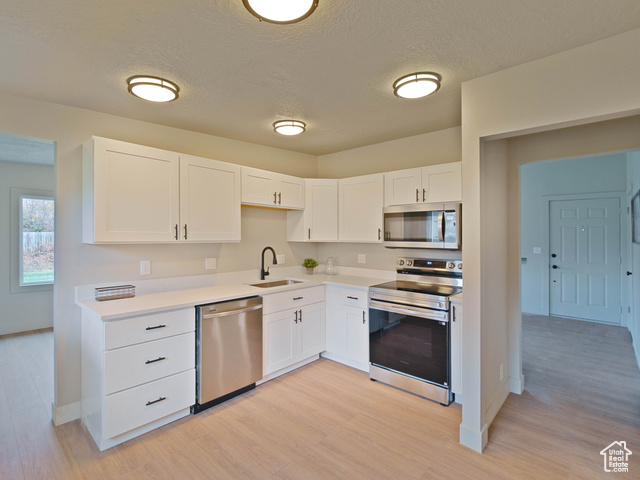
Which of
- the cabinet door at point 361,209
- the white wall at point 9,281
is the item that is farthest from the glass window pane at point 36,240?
the cabinet door at point 361,209

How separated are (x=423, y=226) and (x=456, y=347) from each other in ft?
3.76

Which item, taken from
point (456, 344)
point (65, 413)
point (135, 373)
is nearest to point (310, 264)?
point (456, 344)

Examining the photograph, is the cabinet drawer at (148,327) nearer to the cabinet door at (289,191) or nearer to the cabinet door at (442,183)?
the cabinet door at (289,191)

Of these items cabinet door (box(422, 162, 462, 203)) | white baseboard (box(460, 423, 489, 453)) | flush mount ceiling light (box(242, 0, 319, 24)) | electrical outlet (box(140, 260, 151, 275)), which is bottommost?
white baseboard (box(460, 423, 489, 453))

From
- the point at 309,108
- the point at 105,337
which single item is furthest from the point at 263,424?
the point at 309,108

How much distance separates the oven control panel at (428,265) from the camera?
3.19 m

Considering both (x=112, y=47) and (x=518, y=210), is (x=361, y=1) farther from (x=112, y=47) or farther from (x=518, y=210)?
(x=518, y=210)

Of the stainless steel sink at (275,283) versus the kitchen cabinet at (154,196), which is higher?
the kitchen cabinet at (154,196)

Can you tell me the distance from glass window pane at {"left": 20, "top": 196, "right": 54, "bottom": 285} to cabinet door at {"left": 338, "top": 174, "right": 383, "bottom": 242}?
15.3 feet

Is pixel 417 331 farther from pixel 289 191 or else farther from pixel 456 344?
pixel 289 191

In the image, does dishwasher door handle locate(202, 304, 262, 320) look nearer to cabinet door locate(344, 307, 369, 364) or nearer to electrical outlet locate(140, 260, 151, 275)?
electrical outlet locate(140, 260, 151, 275)

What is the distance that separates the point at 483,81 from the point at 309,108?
133 cm

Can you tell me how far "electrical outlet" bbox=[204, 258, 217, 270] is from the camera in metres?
3.36

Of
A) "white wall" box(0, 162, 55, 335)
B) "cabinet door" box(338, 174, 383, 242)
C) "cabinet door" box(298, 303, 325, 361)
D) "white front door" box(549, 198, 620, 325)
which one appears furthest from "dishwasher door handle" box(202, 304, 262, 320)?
"white front door" box(549, 198, 620, 325)
